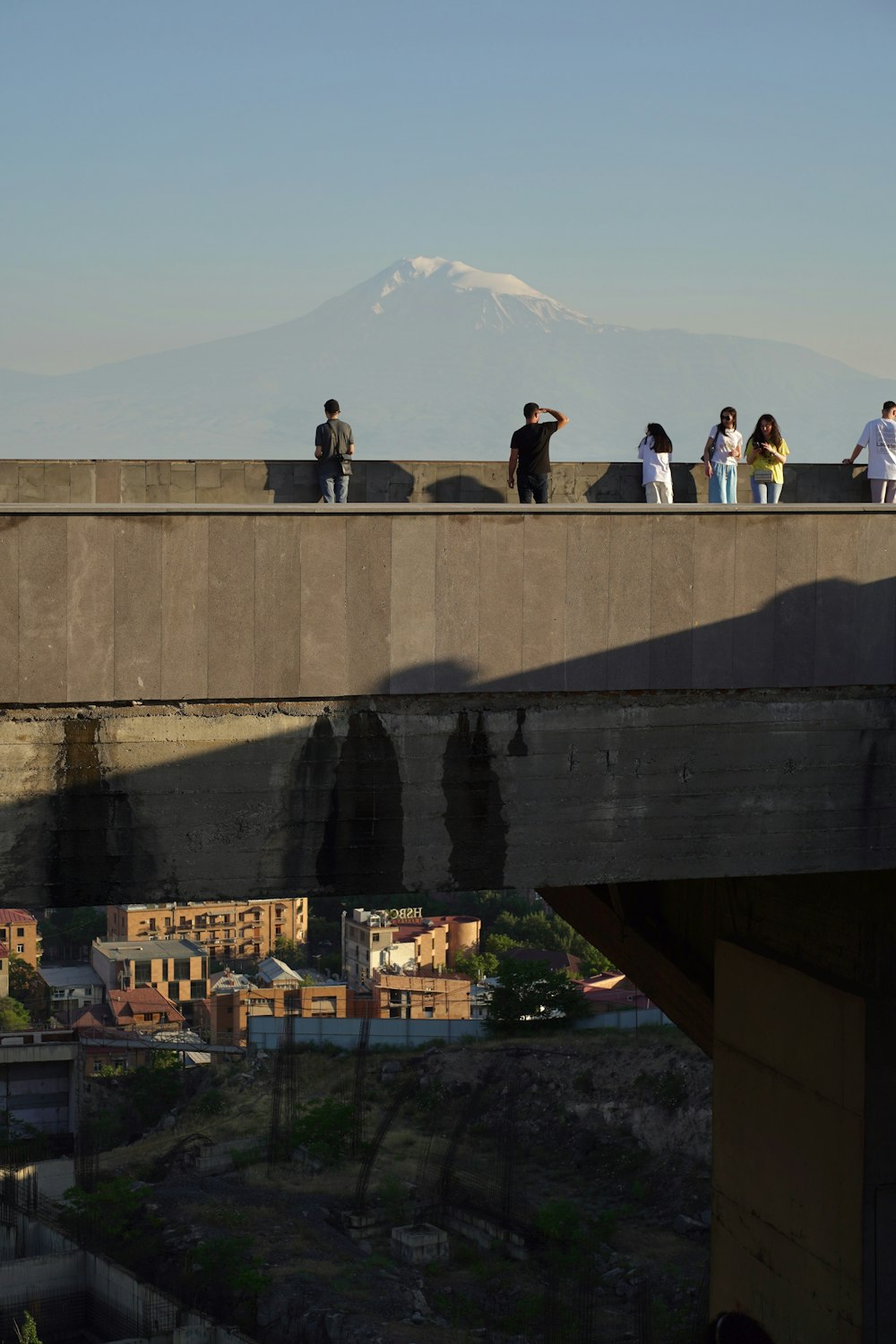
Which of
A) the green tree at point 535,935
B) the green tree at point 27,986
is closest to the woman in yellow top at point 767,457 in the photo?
the green tree at point 535,935

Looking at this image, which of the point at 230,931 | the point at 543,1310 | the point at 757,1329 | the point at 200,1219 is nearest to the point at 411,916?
the point at 230,931

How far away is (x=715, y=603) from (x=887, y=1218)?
22.1ft

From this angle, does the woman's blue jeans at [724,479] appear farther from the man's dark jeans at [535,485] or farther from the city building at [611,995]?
the city building at [611,995]

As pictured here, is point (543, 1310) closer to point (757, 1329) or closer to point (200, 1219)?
point (200, 1219)

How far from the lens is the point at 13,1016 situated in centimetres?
8744

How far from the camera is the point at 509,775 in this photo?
10.8 m

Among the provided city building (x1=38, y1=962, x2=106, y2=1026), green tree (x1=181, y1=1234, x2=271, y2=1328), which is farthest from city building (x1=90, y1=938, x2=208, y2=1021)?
green tree (x1=181, y1=1234, x2=271, y2=1328)

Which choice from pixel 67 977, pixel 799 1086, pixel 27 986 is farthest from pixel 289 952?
pixel 799 1086

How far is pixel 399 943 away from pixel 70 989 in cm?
2177

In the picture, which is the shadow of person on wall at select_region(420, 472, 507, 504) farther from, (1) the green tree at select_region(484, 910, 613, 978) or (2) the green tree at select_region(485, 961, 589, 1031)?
(1) the green tree at select_region(484, 910, 613, 978)

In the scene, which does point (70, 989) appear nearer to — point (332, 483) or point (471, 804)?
point (332, 483)

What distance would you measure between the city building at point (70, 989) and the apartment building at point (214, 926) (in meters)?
5.03

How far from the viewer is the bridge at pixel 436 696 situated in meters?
9.89

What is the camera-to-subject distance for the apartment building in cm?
10869
